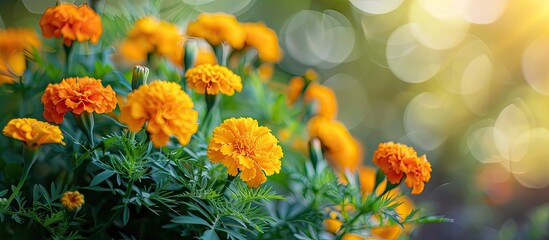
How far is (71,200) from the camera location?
56cm

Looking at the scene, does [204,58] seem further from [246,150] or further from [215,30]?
[246,150]

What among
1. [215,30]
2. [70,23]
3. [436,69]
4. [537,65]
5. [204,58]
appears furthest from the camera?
[436,69]

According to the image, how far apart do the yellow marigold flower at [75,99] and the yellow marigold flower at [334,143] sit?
0.32 meters

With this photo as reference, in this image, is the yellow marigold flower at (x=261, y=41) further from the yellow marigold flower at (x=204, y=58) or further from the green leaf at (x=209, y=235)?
the green leaf at (x=209, y=235)

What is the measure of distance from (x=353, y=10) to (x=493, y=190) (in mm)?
896

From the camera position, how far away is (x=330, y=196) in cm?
65

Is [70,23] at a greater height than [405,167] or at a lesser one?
greater

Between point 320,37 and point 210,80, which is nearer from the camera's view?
point 210,80

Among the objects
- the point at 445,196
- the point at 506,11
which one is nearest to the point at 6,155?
the point at 445,196

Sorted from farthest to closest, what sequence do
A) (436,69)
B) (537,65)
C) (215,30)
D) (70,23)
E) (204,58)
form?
(436,69) → (537,65) → (204,58) → (215,30) → (70,23)

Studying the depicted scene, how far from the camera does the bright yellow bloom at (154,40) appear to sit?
735 millimetres

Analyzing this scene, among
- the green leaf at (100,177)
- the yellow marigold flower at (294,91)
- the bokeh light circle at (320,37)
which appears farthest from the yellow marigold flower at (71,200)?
the bokeh light circle at (320,37)

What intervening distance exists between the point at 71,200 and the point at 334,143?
13.7 inches

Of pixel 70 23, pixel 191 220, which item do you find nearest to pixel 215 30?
pixel 70 23
